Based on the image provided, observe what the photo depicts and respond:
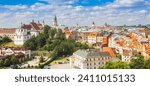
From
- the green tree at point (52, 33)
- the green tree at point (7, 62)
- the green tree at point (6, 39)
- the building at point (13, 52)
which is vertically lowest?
the green tree at point (7, 62)

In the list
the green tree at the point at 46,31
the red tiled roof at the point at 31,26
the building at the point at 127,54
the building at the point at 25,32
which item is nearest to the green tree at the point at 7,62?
the building at the point at 25,32

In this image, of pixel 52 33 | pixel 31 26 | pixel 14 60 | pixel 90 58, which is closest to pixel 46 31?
pixel 52 33

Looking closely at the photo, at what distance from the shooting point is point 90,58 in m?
3.28

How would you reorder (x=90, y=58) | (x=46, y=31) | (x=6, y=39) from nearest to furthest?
(x=90, y=58)
(x=6, y=39)
(x=46, y=31)

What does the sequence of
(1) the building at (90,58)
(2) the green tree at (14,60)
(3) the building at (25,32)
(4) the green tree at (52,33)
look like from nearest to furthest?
(1) the building at (90,58) → (2) the green tree at (14,60) → (3) the building at (25,32) → (4) the green tree at (52,33)

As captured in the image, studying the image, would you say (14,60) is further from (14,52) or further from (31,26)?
(31,26)

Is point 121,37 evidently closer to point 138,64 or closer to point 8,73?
point 138,64

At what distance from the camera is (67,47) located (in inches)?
139

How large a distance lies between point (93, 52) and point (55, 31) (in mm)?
572

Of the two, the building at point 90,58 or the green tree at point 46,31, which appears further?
the green tree at point 46,31

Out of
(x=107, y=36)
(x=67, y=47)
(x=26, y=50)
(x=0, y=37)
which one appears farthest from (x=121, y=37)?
(x=0, y=37)

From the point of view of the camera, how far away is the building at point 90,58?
319 cm

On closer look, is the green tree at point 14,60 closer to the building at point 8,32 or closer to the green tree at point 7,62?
the green tree at point 7,62

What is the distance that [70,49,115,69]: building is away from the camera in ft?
10.5
